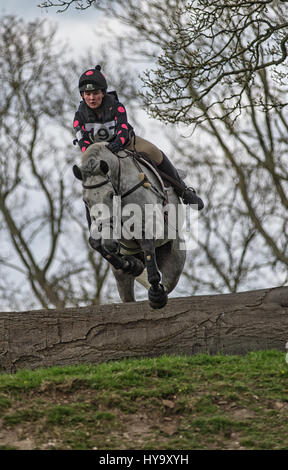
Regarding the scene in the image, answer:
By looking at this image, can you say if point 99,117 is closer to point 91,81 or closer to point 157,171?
point 91,81

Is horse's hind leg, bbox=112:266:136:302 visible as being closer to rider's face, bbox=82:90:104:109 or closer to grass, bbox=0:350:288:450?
grass, bbox=0:350:288:450

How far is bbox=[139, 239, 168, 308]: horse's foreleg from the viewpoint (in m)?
8.62

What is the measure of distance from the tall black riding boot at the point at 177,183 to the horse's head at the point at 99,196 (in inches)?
69.4

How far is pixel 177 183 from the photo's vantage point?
405 inches

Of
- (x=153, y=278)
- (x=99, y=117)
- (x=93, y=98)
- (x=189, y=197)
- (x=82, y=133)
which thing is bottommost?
(x=153, y=278)

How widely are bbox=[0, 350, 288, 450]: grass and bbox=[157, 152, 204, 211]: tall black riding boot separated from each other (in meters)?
2.54

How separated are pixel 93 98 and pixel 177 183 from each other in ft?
5.85

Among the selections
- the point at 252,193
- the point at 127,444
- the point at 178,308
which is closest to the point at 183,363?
the point at 178,308

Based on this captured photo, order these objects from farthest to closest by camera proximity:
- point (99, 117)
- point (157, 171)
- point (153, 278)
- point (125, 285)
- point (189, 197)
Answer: point (125, 285)
point (189, 197)
point (157, 171)
point (99, 117)
point (153, 278)

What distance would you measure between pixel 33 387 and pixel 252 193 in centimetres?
1372

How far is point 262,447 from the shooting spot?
6684 millimetres

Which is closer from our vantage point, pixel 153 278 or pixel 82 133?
pixel 153 278

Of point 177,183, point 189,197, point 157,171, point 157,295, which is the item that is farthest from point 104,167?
point 189,197

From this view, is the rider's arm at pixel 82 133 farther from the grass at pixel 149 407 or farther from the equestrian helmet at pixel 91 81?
the grass at pixel 149 407
